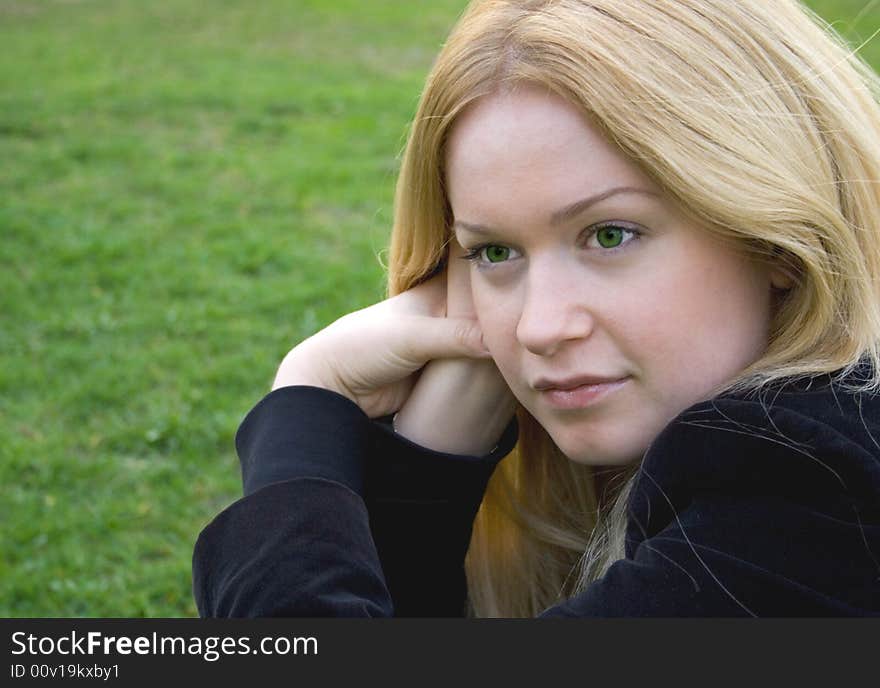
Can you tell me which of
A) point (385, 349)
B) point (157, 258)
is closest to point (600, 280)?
point (385, 349)

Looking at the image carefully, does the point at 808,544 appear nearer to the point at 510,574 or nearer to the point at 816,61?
the point at 816,61

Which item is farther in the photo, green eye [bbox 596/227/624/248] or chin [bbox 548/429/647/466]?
chin [bbox 548/429/647/466]

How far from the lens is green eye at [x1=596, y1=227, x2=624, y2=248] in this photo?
1.99 metres

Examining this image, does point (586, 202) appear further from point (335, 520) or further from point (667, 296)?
point (335, 520)

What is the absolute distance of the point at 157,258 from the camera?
7133mm

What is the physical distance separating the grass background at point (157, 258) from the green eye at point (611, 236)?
5.09 feet

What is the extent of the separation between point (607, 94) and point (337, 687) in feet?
3.72

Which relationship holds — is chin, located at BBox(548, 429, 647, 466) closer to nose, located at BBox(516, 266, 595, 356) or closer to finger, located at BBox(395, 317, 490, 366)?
nose, located at BBox(516, 266, 595, 356)

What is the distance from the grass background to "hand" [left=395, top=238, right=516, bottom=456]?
0.86 meters

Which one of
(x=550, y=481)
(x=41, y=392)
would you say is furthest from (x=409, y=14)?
(x=550, y=481)

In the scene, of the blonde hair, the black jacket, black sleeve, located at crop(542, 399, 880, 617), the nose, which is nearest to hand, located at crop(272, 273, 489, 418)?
the black jacket

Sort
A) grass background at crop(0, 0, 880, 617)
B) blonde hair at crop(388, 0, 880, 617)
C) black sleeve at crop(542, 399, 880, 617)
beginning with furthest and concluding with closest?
1. grass background at crop(0, 0, 880, 617)
2. blonde hair at crop(388, 0, 880, 617)
3. black sleeve at crop(542, 399, 880, 617)

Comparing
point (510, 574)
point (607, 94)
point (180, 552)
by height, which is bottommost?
point (180, 552)

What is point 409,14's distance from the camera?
15.1 meters
